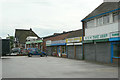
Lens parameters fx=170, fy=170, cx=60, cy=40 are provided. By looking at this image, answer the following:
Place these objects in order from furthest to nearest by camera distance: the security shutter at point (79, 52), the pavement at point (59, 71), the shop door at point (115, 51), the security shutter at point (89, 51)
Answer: the security shutter at point (79, 52)
the security shutter at point (89, 51)
the shop door at point (115, 51)
the pavement at point (59, 71)

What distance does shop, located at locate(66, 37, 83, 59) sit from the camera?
2733 cm

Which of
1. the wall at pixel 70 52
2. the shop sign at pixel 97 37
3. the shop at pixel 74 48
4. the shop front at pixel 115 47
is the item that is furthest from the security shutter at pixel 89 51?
the wall at pixel 70 52

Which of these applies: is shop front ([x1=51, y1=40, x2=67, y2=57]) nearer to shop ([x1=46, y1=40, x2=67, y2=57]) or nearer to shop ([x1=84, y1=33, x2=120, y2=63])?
shop ([x1=46, y1=40, x2=67, y2=57])

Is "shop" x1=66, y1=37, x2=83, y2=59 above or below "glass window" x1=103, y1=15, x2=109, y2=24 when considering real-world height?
below

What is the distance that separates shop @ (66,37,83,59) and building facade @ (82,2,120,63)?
1.54 metres

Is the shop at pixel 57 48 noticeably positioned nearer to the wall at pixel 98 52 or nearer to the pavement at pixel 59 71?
the wall at pixel 98 52

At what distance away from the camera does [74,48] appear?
29266 mm

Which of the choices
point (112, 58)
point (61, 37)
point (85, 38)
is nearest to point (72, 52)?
point (85, 38)

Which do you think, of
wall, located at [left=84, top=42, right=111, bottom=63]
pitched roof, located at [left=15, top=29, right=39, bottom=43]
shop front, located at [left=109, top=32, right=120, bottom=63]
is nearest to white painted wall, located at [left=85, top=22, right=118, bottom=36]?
shop front, located at [left=109, top=32, right=120, bottom=63]

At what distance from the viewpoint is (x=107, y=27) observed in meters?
20.5

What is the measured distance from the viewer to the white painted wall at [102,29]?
757 inches

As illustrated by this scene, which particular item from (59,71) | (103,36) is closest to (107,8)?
(103,36)

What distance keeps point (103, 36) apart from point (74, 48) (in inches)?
362

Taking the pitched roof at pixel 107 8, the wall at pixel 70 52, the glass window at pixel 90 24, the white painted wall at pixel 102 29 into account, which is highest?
the pitched roof at pixel 107 8
